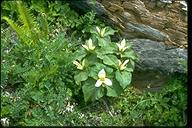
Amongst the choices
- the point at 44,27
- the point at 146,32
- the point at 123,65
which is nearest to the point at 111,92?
the point at 123,65

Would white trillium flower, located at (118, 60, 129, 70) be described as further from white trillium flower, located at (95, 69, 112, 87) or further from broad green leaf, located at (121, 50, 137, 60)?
white trillium flower, located at (95, 69, 112, 87)

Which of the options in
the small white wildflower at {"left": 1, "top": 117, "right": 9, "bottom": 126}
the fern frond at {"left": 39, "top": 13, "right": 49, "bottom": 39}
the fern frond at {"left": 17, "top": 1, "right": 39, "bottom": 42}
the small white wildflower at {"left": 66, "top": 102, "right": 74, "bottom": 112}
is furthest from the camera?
the fern frond at {"left": 39, "top": 13, "right": 49, "bottom": 39}

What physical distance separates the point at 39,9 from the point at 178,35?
1528 mm

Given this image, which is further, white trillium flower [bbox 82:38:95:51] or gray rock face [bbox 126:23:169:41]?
gray rock face [bbox 126:23:169:41]

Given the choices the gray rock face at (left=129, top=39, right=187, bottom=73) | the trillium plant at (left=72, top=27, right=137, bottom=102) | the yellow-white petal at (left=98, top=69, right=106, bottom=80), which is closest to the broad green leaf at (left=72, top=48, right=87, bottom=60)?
the trillium plant at (left=72, top=27, right=137, bottom=102)

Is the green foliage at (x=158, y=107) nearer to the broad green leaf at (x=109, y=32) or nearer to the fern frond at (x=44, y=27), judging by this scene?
the broad green leaf at (x=109, y=32)

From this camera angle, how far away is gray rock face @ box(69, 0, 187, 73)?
4.58 m

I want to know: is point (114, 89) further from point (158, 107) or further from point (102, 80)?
point (158, 107)

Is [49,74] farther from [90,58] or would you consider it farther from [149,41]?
[149,41]

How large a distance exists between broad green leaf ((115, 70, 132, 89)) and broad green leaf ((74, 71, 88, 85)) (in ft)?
0.99

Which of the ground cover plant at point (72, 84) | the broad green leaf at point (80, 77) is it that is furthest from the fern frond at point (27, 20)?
the broad green leaf at point (80, 77)

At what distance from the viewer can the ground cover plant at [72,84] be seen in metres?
4.23

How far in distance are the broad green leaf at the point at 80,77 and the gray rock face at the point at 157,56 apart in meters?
0.69

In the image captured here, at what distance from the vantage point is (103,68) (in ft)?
14.3
